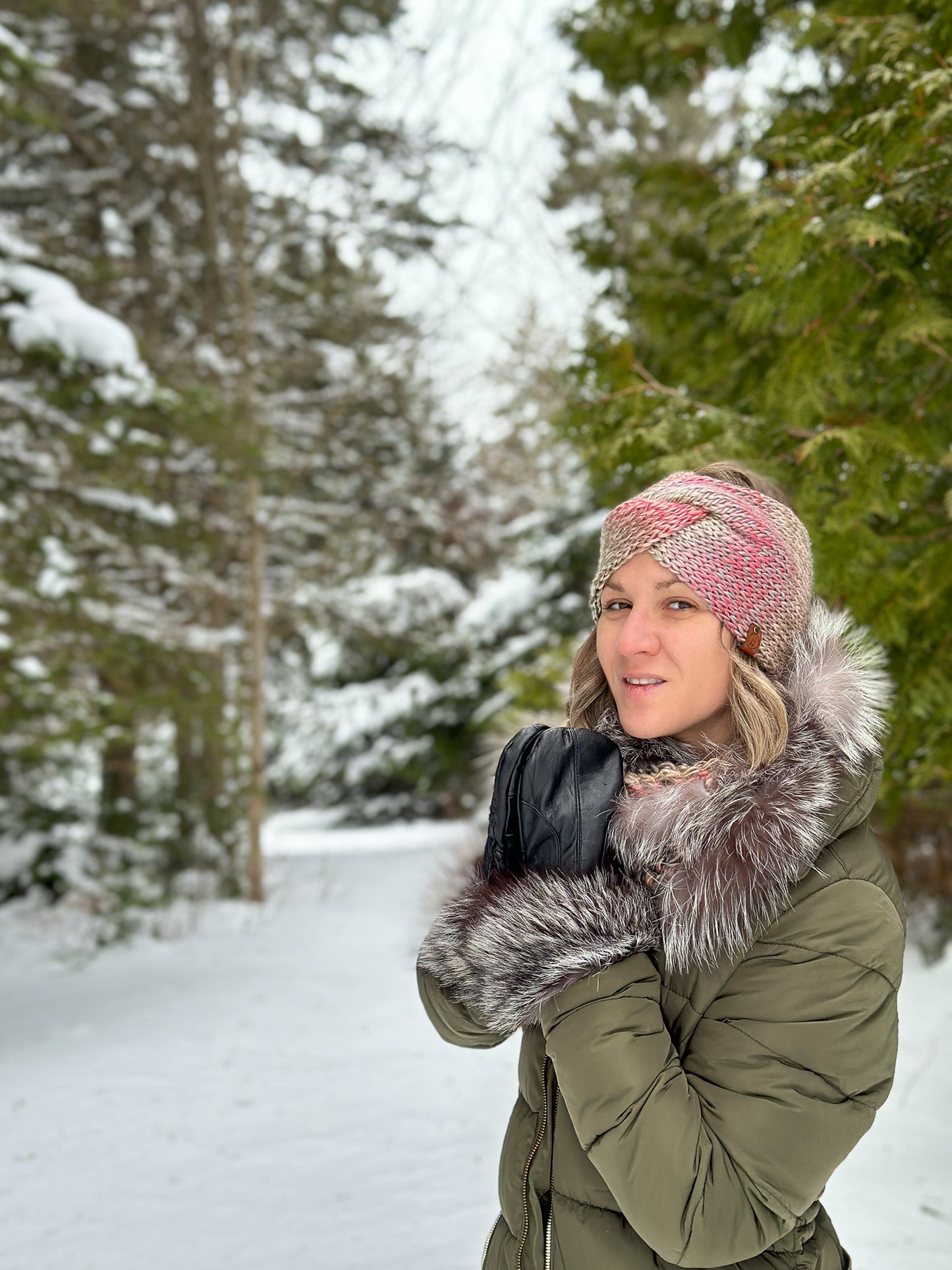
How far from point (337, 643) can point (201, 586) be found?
17.5ft

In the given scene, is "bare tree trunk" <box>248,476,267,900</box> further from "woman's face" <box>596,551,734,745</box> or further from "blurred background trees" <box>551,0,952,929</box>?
"woman's face" <box>596,551,734,745</box>

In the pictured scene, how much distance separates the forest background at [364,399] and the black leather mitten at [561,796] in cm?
102

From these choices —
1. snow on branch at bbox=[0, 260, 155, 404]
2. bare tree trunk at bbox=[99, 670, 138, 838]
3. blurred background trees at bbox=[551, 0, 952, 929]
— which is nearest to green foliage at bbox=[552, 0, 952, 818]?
blurred background trees at bbox=[551, 0, 952, 929]

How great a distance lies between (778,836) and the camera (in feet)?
4.45

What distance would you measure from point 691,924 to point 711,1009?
126 millimetres

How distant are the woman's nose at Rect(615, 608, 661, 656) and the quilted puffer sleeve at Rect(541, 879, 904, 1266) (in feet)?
1.51

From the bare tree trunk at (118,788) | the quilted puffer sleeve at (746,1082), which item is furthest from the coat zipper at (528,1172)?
the bare tree trunk at (118,788)

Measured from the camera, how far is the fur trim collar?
134cm

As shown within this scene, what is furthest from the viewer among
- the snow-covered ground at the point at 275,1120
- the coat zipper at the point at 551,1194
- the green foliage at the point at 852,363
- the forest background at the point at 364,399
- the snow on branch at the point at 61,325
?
the snow on branch at the point at 61,325

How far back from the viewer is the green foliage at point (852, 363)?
8.73 feet

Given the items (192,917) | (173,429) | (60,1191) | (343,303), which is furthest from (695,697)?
(343,303)

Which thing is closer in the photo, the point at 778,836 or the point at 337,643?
the point at 778,836

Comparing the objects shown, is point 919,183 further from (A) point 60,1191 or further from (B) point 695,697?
(A) point 60,1191

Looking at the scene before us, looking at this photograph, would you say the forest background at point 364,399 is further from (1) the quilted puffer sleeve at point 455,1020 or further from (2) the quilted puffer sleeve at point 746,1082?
(2) the quilted puffer sleeve at point 746,1082
